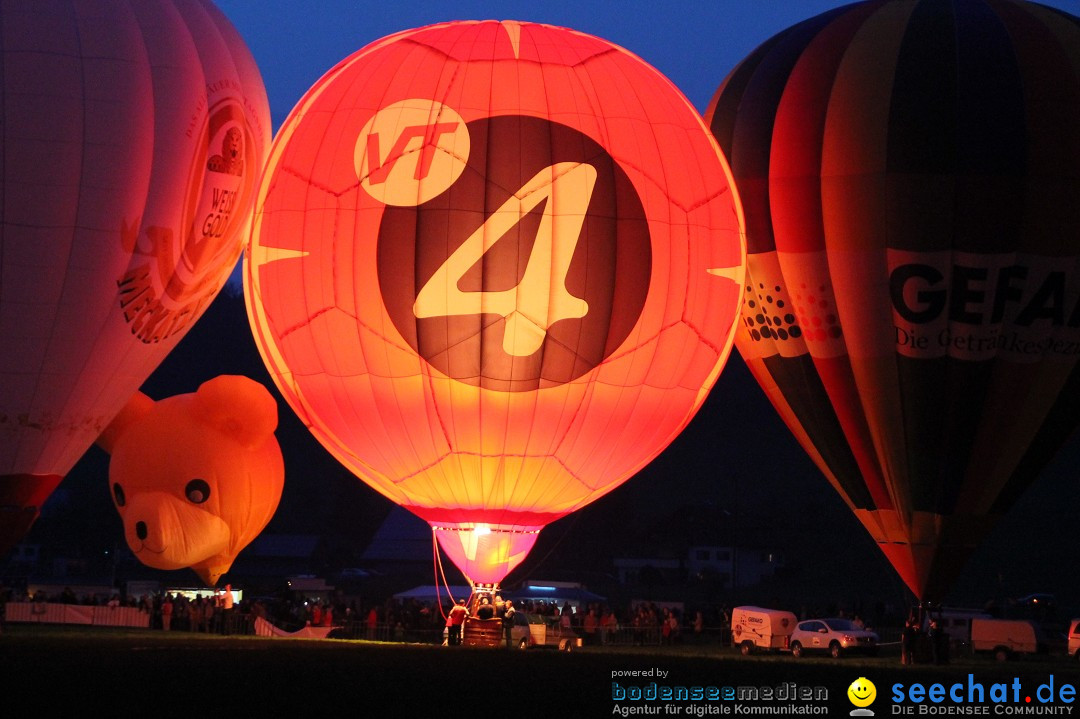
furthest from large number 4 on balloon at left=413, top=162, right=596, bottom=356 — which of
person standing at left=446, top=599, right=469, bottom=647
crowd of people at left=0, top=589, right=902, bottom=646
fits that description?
crowd of people at left=0, top=589, right=902, bottom=646

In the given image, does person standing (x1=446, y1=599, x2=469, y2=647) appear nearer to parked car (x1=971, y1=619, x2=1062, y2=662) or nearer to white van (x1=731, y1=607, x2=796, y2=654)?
white van (x1=731, y1=607, x2=796, y2=654)

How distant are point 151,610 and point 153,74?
9.72 meters

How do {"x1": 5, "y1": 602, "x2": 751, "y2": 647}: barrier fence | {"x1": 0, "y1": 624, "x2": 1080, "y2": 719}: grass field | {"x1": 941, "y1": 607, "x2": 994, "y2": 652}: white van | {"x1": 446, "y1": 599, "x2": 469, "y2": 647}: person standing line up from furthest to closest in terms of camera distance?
{"x1": 941, "y1": 607, "x2": 994, "y2": 652}: white van < {"x1": 5, "y1": 602, "x2": 751, "y2": 647}: barrier fence < {"x1": 446, "y1": 599, "x2": 469, "y2": 647}: person standing < {"x1": 0, "y1": 624, "x2": 1080, "y2": 719}: grass field

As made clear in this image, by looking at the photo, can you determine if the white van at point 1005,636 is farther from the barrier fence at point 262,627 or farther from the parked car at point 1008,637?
the barrier fence at point 262,627

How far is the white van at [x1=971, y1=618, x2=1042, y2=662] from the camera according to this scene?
83.0ft

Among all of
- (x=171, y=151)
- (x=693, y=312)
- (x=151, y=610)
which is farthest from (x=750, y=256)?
(x=151, y=610)

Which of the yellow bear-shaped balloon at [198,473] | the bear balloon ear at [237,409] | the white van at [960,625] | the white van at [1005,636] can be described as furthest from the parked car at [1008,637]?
the bear balloon ear at [237,409]

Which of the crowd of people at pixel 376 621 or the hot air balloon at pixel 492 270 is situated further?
the crowd of people at pixel 376 621

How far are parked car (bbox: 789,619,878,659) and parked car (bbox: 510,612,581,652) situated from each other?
130 inches

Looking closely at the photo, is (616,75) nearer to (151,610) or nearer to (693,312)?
(693,312)

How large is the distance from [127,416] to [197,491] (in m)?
1.94

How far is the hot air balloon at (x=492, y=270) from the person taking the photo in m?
16.7

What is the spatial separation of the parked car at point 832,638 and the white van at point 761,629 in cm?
40

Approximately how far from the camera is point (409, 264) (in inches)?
659
